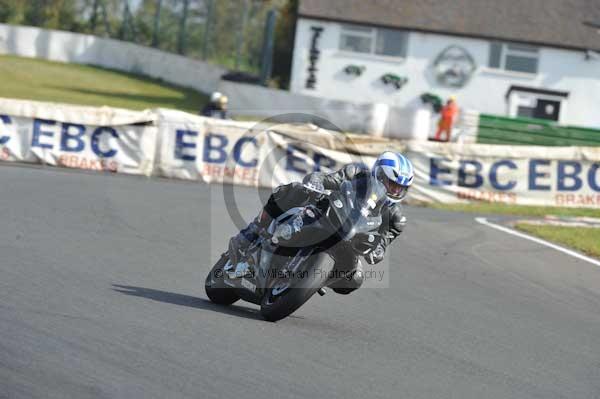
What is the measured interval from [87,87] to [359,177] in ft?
102

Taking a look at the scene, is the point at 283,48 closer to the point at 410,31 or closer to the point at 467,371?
the point at 410,31

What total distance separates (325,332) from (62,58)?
41498 millimetres

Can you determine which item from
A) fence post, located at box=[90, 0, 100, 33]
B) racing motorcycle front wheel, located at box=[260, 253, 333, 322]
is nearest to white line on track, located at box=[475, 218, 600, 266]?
racing motorcycle front wheel, located at box=[260, 253, 333, 322]

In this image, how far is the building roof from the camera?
41.3m

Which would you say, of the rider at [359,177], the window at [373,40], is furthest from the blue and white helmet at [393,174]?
the window at [373,40]

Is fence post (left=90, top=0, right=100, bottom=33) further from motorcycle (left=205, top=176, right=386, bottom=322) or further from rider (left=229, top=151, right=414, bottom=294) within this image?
motorcycle (left=205, top=176, right=386, bottom=322)

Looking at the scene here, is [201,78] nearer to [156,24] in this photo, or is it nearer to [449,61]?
[156,24]

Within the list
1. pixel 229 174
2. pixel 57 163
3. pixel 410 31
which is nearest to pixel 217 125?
pixel 229 174

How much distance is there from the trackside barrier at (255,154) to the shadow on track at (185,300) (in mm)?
9825

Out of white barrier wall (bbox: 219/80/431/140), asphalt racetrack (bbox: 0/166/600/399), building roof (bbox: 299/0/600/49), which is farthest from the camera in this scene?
building roof (bbox: 299/0/600/49)

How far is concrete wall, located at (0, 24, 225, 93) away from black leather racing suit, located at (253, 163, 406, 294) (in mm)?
36374

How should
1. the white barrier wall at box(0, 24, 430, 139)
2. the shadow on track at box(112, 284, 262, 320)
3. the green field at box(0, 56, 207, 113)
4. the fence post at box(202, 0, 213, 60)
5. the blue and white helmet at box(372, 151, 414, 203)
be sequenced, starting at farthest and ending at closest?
the fence post at box(202, 0, 213, 60) → the green field at box(0, 56, 207, 113) → the white barrier wall at box(0, 24, 430, 139) → the shadow on track at box(112, 284, 262, 320) → the blue and white helmet at box(372, 151, 414, 203)

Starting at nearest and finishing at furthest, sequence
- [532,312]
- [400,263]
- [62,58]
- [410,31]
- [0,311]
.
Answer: [0,311]
[532,312]
[400,263]
[410,31]
[62,58]

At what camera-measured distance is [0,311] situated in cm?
690
